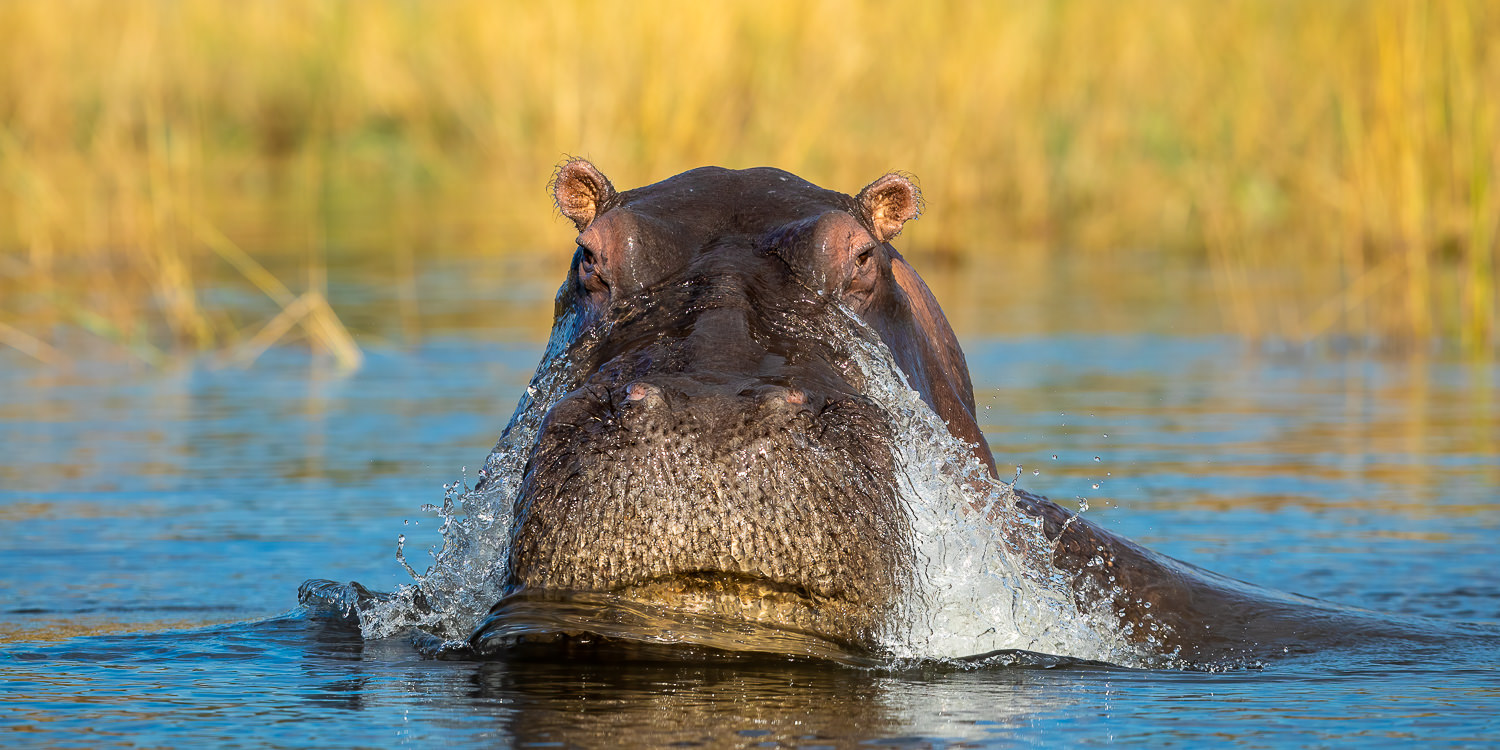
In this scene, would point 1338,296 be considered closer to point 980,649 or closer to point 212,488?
point 212,488

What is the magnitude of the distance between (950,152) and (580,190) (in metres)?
9.31

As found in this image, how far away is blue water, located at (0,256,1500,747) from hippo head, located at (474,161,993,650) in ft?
0.57

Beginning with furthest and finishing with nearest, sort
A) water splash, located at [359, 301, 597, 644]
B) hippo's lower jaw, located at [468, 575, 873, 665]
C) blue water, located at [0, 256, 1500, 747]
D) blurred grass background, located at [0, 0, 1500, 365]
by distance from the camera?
blurred grass background, located at [0, 0, 1500, 365] → water splash, located at [359, 301, 597, 644] → hippo's lower jaw, located at [468, 575, 873, 665] → blue water, located at [0, 256, 1500, 747]

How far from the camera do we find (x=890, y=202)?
4551 mm

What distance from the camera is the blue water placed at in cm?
339

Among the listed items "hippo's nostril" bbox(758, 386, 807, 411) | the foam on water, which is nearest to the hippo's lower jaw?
the foam on water

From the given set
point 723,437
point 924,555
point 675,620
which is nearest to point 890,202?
point 924,555

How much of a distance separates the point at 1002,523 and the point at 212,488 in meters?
2.93

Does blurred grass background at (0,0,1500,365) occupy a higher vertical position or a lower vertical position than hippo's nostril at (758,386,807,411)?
higher

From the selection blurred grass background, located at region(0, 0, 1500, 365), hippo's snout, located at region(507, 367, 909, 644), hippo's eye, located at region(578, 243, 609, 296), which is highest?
blurred grass background, located at region(0, 0, 1500, 365)

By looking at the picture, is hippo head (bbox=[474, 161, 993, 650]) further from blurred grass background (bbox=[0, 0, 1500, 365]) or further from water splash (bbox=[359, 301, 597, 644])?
A: blurred grass background (bbox=[0, 0, 1500, 365])

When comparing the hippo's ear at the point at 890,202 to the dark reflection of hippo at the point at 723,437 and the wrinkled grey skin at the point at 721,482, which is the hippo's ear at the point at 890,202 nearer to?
the dark reflection of hippo at the point at 723,437

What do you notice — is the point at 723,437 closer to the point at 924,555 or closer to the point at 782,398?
the point at 782,398

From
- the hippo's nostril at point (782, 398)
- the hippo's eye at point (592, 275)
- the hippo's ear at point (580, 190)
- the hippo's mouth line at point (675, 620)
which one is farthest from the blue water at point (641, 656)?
the hippo's ear at point (580, 190)
